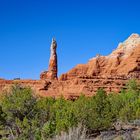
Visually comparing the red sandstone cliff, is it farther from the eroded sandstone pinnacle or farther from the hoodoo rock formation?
the eroded sandstone pinnacle

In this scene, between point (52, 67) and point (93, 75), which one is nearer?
point (52, 67)

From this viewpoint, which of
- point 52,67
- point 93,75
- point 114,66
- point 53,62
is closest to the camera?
point 52,67

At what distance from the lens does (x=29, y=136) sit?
23.5 metres

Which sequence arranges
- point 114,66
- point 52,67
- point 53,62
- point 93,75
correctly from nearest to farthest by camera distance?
Answer: point 52,67 < point 53,62 < point 93,75 < point 114,66

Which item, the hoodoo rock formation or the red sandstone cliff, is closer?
the hoodoo rock formation

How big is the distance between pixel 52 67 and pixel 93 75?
11345mm

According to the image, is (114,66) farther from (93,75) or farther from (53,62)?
(53,62)

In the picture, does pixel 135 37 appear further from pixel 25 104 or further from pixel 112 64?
pixel 25 104

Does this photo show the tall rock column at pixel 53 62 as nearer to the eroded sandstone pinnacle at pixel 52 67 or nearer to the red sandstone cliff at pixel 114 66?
the eroded sandstone pinnacle at pixel 52 67

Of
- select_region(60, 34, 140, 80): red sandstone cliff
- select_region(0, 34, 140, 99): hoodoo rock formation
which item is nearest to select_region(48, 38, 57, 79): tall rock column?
select_region(0, 34, 140, 99): hoodoo rock formation

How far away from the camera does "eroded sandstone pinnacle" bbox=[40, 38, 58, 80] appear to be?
106150 millimetres

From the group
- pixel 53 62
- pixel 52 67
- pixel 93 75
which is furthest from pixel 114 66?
pixel 52 67

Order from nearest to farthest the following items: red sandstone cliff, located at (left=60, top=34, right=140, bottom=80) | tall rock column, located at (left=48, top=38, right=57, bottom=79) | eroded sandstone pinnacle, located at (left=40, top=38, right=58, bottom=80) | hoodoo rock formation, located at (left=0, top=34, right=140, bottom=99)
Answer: hoodoo rock formation, located at (left=0, top=34, right=140, bottom=99)
red sandstone cliff, located at (left=60, top=34, right=140, bottom=80)
eroded sandstone pinnacle, located at (left=40, top=38, right=58, bottom=80)
tall rock column, located at (left=48, top=38, right=57, bottom=79)

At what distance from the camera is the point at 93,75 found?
110750 millimetres
